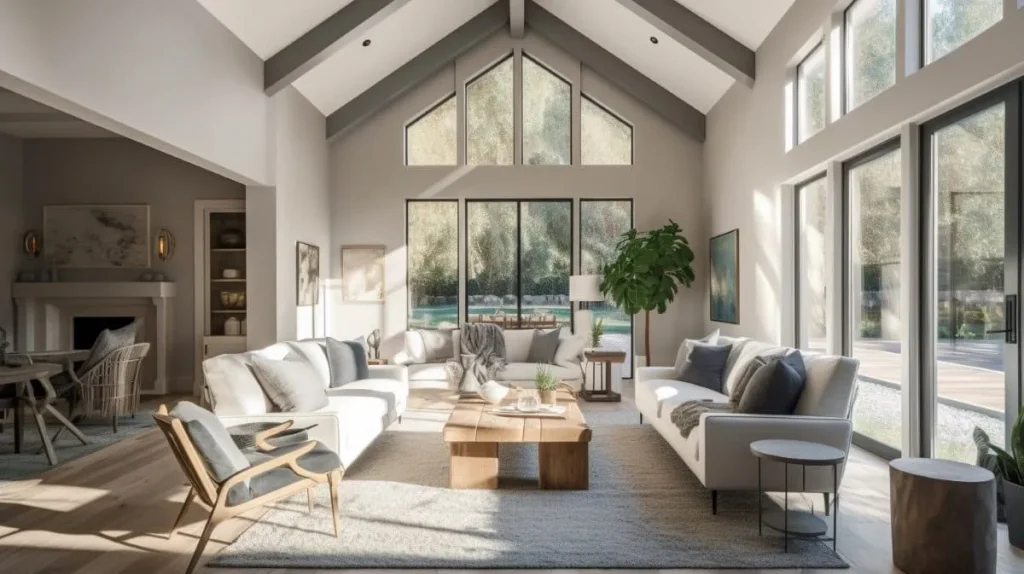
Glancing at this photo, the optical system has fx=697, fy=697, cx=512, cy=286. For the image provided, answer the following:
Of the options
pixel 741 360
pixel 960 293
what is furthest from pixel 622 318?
pixel 960 293

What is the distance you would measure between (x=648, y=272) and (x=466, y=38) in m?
3.92

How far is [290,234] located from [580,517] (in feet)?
16.7

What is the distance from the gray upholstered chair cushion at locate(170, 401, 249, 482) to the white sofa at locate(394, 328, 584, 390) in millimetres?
4334

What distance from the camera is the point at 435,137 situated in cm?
966

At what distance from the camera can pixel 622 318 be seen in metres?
9.62

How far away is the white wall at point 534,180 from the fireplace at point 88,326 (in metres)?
2.81

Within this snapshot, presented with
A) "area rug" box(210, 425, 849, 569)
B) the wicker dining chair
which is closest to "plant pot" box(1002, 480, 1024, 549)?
"area rug" box(210, 425, 849, 569)

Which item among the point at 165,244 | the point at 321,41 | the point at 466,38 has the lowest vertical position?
the point at 165,244

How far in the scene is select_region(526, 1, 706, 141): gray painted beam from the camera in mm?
9266

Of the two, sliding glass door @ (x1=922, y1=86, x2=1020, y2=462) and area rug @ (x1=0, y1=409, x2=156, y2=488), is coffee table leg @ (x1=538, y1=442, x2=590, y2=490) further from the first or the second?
area rug @ (x1=0, y1=409, x2=156, y2=488)

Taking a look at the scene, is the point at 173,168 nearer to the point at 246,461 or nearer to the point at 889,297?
the point at 246,461

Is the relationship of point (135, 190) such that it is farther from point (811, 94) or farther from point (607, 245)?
point (811, 94)

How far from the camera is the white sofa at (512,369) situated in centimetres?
753

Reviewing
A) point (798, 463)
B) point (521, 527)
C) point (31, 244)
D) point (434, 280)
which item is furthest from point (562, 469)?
point (31, 244)
